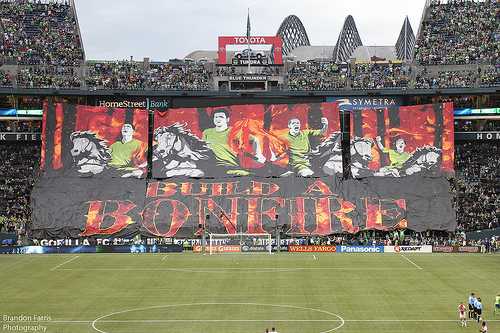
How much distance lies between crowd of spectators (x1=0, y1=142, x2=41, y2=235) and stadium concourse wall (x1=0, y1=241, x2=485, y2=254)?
237 inches

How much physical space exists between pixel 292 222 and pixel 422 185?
15403 millimetres

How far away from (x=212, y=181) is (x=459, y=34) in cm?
3887

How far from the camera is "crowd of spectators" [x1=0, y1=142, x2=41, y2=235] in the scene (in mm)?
63469

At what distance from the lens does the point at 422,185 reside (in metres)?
66.4

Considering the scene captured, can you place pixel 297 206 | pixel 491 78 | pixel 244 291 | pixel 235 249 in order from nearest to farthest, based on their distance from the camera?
pixel 244 291 → pixel 235 249 → pixel 297 206 → pixel 491 78

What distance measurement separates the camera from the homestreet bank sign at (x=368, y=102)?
246 ft

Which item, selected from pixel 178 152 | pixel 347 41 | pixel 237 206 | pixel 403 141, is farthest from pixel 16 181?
pixel 347 41

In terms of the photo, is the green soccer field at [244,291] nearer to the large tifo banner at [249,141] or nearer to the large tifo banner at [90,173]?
the large tifo banner at [90,173]

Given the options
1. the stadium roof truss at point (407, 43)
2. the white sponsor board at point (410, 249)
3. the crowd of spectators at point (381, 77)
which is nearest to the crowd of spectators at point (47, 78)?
the crowd of spectators at point (381, 77)

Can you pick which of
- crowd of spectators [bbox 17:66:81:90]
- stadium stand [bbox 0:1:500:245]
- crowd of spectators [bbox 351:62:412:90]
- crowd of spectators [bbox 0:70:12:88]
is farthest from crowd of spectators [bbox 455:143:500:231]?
crowd of spectators [bbox 0:70:12:88]

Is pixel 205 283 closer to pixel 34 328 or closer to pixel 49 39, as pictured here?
pixel 34 328

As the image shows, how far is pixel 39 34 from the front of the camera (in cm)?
8044

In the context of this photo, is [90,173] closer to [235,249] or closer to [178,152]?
[178,152]

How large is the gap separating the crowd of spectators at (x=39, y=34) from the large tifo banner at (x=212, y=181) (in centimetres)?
1166
